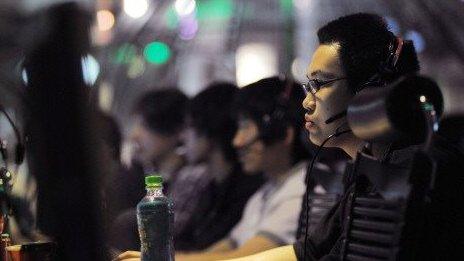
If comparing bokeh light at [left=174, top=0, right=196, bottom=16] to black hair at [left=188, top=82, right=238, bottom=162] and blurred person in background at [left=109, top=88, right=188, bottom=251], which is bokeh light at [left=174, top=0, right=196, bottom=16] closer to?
black hair at [left=188, top=82, right=238, bottom=162]

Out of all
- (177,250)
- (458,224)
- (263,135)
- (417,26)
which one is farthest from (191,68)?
(458,224)

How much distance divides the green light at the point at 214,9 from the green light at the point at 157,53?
283mm

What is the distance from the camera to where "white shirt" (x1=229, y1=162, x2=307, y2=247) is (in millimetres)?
3049

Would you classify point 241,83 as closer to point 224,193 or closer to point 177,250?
point 224,193

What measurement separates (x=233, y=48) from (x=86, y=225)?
6.53ft

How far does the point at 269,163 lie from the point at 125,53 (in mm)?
913

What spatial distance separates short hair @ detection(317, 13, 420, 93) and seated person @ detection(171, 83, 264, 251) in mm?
1440

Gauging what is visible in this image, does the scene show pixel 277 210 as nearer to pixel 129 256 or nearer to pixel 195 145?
pixel 129 256

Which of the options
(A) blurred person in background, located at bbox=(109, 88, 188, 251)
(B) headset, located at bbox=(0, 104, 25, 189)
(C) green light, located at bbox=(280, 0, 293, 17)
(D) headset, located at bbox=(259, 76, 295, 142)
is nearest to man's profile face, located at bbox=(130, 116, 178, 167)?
(A) blurred person in background, located at bbox=(109, 88, 188, 251)

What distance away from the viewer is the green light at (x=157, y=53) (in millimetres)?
3692

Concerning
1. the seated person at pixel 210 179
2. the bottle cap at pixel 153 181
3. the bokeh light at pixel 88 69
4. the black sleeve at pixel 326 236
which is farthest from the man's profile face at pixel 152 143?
the bokeh light at pixel 88 69

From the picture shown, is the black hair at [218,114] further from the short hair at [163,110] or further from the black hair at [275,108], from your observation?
the black hair at [275,108]

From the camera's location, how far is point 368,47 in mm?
2129

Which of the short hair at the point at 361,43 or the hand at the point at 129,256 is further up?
the short hair at the point at 361,43
